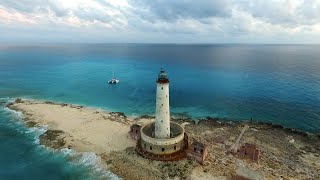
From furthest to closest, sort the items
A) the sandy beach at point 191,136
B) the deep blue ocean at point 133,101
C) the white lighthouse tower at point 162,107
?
1. the deep blue ocean at point 133,101
2. the sandy beach at point 191,136
3. the white lighthouse tower at point 162,107

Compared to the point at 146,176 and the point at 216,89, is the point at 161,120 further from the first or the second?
the point at 216,89

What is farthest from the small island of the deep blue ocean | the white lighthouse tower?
the deep blue ocean

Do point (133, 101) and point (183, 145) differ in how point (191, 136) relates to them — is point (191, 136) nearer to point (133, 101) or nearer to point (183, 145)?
point (183, 145)

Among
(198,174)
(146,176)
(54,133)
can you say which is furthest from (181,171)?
(54,133)

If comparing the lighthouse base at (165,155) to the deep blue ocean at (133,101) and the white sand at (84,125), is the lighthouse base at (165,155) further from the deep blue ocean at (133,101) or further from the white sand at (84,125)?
the deep blue ocean at (133,101)

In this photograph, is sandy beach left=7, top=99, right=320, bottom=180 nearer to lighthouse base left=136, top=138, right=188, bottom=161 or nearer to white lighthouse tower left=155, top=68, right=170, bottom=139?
lighthouse base left=136, top=138, right=188, bottom=161

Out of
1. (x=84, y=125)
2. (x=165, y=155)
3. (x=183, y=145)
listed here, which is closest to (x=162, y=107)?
(x=165, y=155)

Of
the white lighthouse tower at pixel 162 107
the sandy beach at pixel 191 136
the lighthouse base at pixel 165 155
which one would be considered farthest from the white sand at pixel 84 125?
the white lighthouse tower at pixel 162 107
